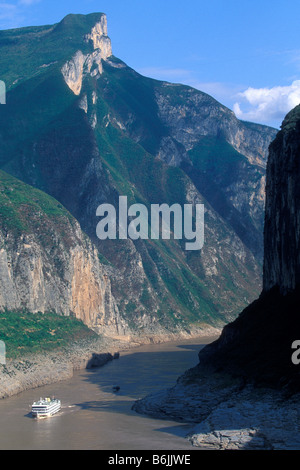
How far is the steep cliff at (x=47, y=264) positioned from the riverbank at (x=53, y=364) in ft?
38.7

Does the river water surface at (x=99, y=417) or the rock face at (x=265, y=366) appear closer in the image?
the rock face at (x=265, y=366)

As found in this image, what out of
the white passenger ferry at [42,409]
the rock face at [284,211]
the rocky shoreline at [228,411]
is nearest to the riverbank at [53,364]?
the white passenger ferry at [42,409]

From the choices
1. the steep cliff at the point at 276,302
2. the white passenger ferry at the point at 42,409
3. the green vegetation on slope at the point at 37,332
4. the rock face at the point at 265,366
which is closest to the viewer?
the rock face at the point at 265,366

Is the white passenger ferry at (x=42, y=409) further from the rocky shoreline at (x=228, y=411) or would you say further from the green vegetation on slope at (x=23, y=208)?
the green vegetation on slope at (x=23, y=208)

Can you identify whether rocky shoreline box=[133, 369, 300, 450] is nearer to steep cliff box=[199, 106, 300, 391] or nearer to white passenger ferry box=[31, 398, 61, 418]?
steep cliff box=[199, 106, 300, 391]

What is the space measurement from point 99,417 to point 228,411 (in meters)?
19.4

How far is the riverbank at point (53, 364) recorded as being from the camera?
11281cm

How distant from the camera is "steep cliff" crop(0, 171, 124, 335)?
148m

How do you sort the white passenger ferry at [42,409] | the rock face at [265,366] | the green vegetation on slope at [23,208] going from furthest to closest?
the green vegetation on slope at [23,208], the white passenger ferry at [42,409], the rock face at [265,366]

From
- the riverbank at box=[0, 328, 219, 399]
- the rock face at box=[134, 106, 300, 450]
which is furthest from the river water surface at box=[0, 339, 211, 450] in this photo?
the rock face at box=[134, 106, 300, 450]
